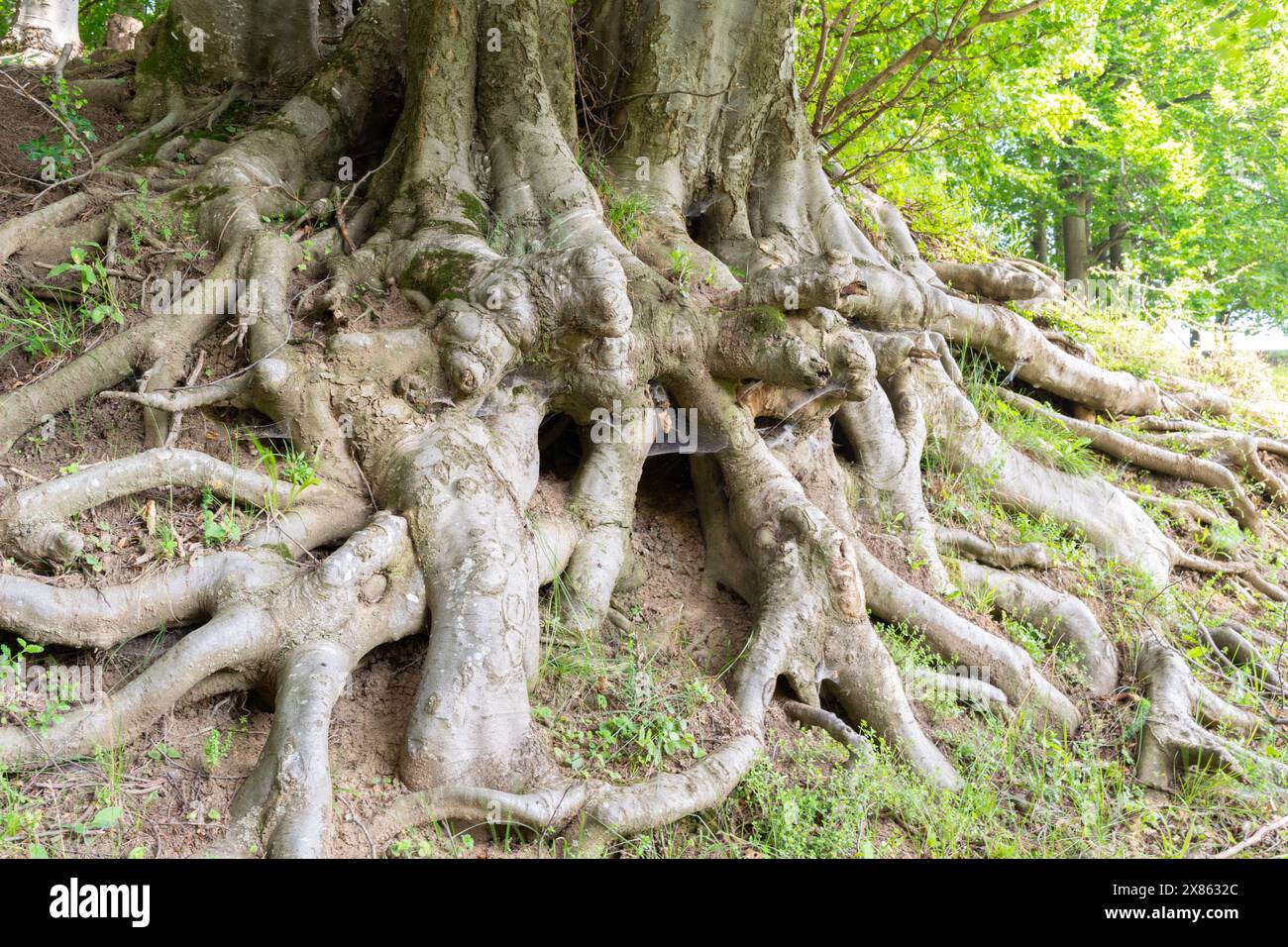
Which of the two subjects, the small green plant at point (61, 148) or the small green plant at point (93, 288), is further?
the small green plant at point (61, 148)

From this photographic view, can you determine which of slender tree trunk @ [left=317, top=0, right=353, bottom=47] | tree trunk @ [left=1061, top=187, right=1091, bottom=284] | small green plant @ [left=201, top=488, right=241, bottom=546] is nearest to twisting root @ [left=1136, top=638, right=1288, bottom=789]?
small green plant @ [left=201, top=488, right=241, bottom=546]

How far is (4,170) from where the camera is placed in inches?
193

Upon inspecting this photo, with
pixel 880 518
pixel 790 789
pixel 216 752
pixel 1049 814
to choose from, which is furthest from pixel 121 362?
pixel 1049 814

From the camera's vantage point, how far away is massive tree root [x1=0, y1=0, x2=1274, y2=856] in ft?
10.5

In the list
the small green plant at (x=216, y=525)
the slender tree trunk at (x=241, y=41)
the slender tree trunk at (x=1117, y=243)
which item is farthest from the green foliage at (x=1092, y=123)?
the small green plant at (x=216, y=525)

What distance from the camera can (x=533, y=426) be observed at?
434cm

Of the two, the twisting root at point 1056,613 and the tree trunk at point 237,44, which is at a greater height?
the tree trunk at point 237,44

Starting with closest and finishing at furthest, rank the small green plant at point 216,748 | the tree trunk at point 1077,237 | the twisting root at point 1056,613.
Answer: the small green plant at point 216,748, the twisting root at point 1056,613, the tree trunk at point 1077,237

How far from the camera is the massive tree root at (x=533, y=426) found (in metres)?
3.19

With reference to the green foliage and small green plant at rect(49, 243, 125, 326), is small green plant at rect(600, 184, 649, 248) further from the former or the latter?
the green foliage

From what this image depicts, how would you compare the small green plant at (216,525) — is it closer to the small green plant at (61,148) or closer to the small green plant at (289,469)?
the small green plant at (289,469)

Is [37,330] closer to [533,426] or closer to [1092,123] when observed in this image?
[533,426]

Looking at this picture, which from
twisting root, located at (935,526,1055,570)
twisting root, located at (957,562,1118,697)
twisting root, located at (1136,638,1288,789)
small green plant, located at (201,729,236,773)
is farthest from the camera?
twisting root, located at (935,526,1055,570)

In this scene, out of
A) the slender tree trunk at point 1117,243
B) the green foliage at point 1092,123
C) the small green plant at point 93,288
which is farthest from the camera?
the slender tree trunk at point 1117,243
